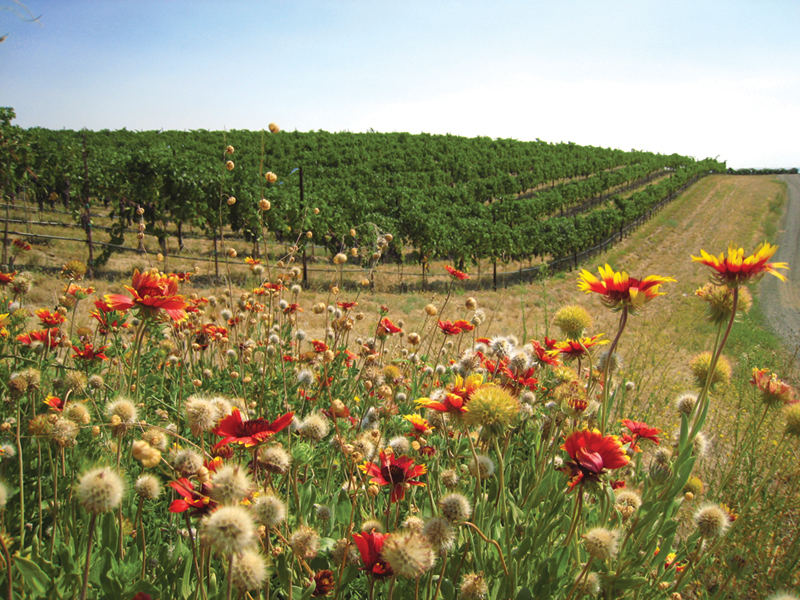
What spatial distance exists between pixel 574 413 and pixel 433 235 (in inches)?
735

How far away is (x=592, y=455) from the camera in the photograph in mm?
1052

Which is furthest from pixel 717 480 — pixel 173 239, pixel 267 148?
pixel 267 148

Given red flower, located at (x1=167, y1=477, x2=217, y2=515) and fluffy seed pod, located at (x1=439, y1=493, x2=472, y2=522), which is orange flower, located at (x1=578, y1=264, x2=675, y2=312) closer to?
fluffy seed pod, located at (x1=439, y1=493, x2=472, y2=522)

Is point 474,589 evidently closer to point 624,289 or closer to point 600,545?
point 600,545

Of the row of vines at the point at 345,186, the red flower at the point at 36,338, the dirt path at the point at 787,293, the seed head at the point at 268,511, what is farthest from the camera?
the row of vines at the point at 345,186

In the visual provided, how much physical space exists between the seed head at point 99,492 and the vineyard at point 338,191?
2.71 feet

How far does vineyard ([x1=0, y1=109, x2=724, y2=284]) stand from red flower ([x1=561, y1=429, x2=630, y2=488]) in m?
1.01

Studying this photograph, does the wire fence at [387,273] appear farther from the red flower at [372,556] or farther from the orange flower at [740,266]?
the red flower at [372,556]

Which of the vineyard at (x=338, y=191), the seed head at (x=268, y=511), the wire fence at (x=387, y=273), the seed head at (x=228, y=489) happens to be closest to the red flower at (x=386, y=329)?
the vineyard at (x=338, y=191)

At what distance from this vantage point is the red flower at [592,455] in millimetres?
1040

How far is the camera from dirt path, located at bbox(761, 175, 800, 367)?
40.3 feet

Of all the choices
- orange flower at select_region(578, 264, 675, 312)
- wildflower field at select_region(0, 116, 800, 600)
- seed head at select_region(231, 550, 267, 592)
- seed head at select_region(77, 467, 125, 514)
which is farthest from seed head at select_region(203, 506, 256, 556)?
orange flower at select_region(578, 264, 675, 312)

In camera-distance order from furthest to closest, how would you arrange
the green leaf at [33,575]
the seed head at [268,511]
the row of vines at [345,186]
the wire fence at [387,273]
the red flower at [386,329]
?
the row of vines at [345,186]
the wire fence at [387,273]
the red flower at [386,329]
the green leaf at [33,575]
the seed head at [268,511]

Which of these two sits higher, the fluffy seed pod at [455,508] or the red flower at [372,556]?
the fluffy seed pod at [455,508]
